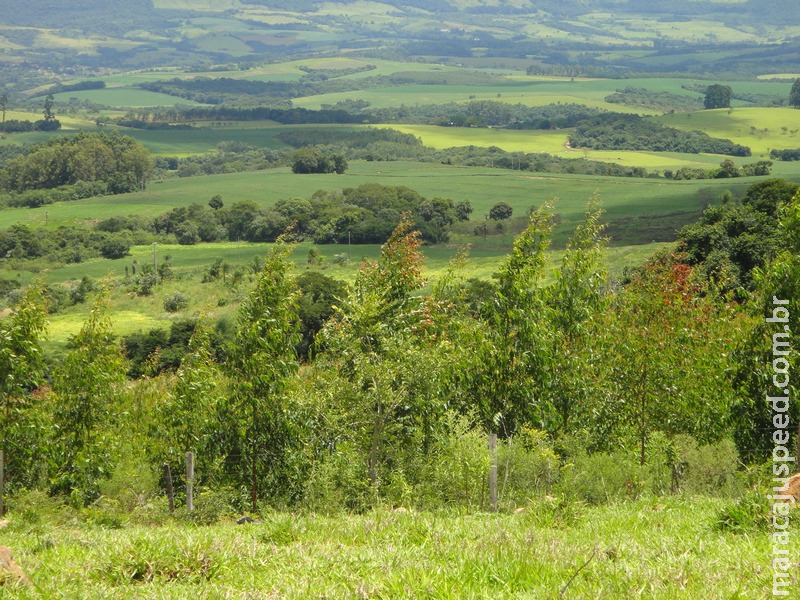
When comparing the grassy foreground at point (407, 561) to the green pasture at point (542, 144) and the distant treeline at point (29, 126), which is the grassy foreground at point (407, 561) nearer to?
the green pasture at point (542, 144)

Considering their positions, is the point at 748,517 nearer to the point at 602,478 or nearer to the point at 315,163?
the point at 602,478

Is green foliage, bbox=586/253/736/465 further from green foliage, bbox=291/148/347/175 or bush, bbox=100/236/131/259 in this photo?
green foliage, bbox=291/148/347/175

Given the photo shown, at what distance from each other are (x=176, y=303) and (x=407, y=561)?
62136mm

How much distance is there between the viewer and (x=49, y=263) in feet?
315

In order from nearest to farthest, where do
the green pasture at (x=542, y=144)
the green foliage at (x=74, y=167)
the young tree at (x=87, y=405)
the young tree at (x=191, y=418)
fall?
the young tree at (x=191, y=418), the young tree at (x=87, y=405), the green pasture at (x=542, y=144), the green foliage at (x=74, y=167)

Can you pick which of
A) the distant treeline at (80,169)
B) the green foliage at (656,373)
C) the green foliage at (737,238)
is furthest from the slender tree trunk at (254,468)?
the distant treeline at (80,169)

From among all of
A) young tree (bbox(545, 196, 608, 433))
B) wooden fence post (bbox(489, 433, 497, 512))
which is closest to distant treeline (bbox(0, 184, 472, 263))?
young tree (bbox(545, 196, 608, 433))

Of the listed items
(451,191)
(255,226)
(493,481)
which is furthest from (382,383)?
(451,191)

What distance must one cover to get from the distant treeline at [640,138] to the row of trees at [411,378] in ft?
464

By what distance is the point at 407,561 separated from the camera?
796cm

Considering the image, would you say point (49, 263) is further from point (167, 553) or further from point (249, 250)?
point (167, 553)

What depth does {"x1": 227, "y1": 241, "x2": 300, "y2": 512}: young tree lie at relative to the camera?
17.8m

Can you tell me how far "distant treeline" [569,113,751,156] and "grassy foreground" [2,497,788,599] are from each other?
152 m

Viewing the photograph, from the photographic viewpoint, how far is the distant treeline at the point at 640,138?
511 feet
